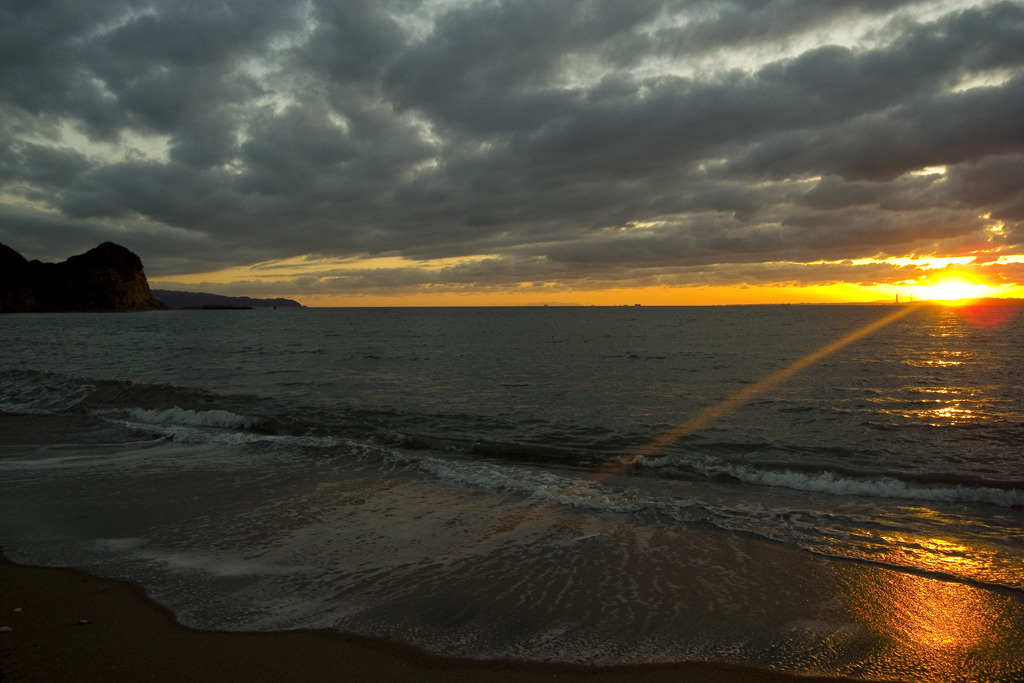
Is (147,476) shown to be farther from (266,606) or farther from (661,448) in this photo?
(661,448)

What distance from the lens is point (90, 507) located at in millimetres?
8266

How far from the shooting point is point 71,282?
18500cm

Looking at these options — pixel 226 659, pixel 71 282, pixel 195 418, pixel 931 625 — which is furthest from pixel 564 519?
pixel 71 282

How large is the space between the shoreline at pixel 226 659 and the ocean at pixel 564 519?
0.19 metres

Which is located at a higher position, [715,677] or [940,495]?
[715,677]

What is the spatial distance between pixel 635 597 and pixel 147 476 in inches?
346

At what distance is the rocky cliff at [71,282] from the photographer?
178 metres

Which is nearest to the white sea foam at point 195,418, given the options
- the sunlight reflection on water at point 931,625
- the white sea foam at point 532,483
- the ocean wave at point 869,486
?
the white sea foam at point 532,483

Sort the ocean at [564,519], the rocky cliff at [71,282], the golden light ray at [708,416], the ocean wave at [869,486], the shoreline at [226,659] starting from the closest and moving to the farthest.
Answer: the shoreline at [226,659]
the ocean at [564,519]
the ocean wave at [869,486]
the golden light ray at [708,416]
the rocky cliff at [71,282]

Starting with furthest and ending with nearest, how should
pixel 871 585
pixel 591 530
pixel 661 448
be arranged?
1. pixel 661 448
2. pixel 591 530
3. pixel 871 585

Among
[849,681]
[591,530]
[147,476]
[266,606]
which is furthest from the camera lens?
[147,476]

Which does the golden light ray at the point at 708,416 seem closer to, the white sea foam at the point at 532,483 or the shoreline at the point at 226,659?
the white sea foam at the point at 532,483

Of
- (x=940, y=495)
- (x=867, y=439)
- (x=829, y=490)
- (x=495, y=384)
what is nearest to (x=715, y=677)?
(x=829, y=490)

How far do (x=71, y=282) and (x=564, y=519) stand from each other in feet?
747
